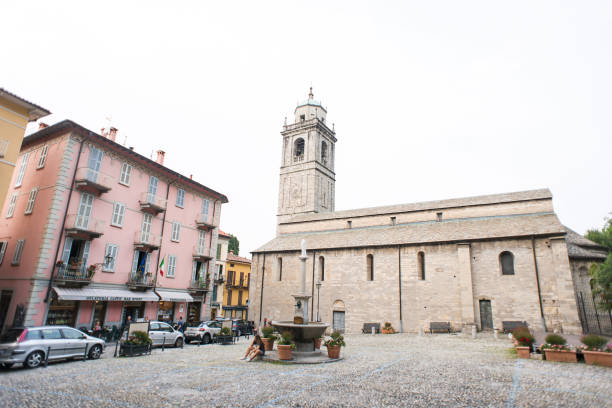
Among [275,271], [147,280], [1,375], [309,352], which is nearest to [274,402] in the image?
[309,352]

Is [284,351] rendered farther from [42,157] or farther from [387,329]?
[42,157]

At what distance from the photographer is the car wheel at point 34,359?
11.1 meters

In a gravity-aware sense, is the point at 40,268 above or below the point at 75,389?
above

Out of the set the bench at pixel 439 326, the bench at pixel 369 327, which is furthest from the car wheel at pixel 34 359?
Answer: the bench at pixel 439 326

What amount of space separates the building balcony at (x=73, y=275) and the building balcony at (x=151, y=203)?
195 inches

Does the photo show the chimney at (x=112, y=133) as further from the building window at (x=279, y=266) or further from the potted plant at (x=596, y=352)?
the potted plant at (x=596, y=352)

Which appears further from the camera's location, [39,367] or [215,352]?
[215,352]

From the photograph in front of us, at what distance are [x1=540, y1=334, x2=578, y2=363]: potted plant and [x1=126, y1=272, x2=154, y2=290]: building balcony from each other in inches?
814

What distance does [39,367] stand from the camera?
1132 cm

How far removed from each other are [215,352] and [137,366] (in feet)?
14.9

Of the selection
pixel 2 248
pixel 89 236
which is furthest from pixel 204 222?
pixel 2 248

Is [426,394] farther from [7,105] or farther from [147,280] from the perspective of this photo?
[7,105]

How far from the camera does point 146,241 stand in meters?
22.0

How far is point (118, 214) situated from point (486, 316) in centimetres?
2526
